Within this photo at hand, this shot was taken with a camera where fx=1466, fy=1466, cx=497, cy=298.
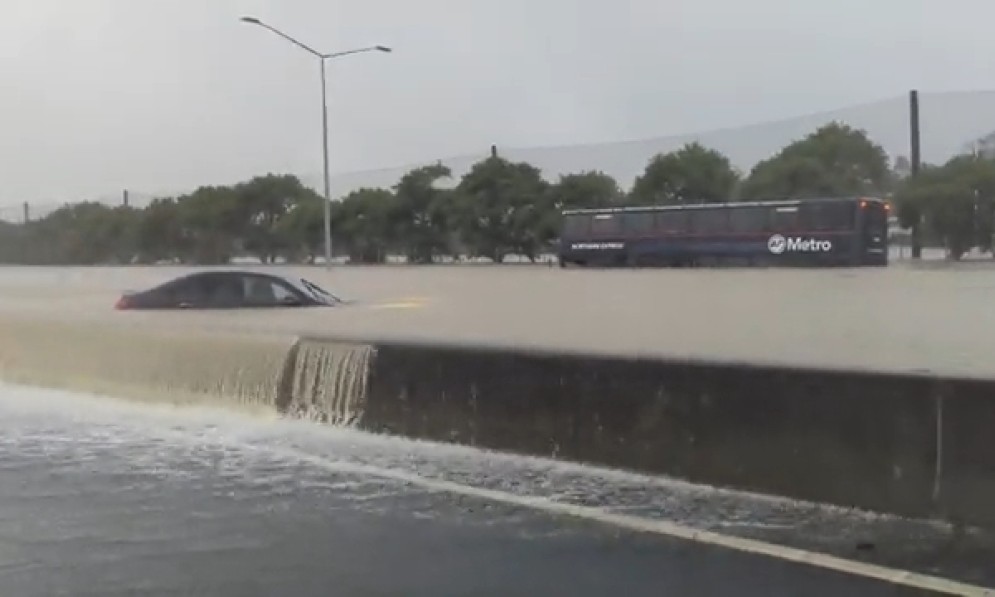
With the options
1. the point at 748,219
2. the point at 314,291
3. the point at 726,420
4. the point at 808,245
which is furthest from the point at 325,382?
the point at 808,245

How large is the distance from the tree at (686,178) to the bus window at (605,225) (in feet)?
1.85

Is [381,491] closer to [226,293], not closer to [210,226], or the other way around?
[226,293]

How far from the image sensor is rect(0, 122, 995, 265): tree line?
850 inches

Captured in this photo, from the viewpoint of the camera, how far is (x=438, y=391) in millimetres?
10742

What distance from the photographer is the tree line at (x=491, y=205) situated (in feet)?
70.8

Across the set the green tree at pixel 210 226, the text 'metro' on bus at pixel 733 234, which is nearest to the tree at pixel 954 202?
the text 'metro' on bus at pixel 733 234

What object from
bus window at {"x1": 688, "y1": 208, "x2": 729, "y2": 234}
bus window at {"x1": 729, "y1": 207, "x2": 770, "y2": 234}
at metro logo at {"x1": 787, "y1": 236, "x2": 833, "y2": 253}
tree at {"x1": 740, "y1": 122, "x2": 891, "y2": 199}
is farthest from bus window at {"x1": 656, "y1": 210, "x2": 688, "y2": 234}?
at metro logo at {"x1": 787, "y1": 236, "x2": 833, "y2": 253}

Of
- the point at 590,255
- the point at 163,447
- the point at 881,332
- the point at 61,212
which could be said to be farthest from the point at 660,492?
the point at 61,212

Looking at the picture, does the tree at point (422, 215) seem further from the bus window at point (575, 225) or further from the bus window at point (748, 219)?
the bus window at point (748, 219)

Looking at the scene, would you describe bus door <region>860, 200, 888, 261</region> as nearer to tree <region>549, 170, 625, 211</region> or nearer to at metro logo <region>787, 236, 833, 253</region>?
at metro logo <region>787, 236, 833, 253</region>

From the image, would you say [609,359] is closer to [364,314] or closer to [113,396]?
[113,396]

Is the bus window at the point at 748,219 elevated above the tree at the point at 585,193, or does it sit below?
below

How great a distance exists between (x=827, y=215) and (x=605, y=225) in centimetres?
481

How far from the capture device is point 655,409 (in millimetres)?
9000
